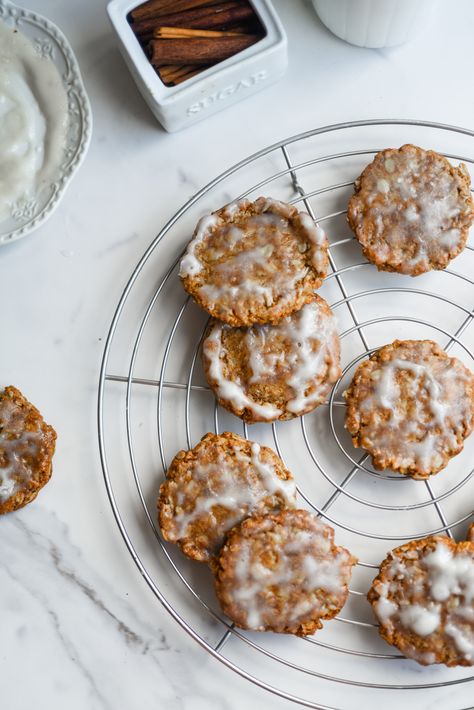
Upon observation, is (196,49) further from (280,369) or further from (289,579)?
(289,579)

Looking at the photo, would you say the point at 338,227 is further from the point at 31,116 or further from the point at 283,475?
the point at 31,116

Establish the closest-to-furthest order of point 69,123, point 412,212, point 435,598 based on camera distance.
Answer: point 435,598 → point 412,212 → point 69,123

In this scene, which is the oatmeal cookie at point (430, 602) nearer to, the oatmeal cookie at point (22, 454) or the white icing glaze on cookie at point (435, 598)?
the white icing glaze on cookie at point (435, 598)

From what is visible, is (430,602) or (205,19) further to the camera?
(205,19)

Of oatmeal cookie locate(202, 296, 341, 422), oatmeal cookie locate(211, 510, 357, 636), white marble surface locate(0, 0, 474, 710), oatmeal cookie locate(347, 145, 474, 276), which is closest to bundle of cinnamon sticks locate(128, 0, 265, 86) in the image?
white marble surface locate(0, 0, 474, 710)

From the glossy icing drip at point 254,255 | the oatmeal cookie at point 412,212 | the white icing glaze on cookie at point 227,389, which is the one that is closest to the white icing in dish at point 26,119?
the glossy icing drip at point 254,255

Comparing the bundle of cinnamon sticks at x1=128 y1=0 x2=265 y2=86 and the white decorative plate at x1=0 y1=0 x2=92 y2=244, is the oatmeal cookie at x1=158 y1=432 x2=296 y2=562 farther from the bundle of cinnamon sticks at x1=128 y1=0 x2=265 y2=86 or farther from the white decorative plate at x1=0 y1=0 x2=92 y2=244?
the bundle of cinnamon sticks at x1=128 y1=0 x2=265 y2=86

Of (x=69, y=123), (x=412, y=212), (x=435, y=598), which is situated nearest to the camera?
(x=435, y=598)

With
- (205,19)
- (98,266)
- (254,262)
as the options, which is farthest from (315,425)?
(205,19)
